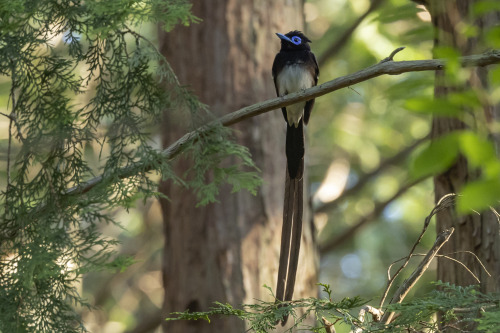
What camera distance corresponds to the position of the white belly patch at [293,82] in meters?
4.05

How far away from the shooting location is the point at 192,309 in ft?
13.1

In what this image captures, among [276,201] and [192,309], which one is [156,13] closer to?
[276,201]

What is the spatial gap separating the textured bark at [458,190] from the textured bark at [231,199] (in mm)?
1040

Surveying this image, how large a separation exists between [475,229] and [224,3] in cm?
215

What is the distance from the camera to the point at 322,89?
239 centimetres

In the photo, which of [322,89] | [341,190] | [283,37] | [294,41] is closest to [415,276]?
[322,89]

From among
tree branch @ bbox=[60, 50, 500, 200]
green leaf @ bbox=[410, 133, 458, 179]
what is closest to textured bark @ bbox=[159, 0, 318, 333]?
tree branch @ bbox=[60, 50, 500, 200]

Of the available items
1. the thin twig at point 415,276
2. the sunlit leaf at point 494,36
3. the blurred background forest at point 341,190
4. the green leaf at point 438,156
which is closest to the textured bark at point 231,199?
the thin twig at point 415,276

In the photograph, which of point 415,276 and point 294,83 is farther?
Result: point 294,83

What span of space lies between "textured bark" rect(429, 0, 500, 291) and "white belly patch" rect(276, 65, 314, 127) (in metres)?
0.93

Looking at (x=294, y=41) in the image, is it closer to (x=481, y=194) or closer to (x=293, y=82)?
(x=293, y=82)

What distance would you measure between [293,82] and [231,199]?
821 mm

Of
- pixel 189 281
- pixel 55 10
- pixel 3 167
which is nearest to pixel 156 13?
pixel 55 10

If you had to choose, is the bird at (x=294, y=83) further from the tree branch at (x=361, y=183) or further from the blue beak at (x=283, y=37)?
the tree branch at (x=361, y=183)
